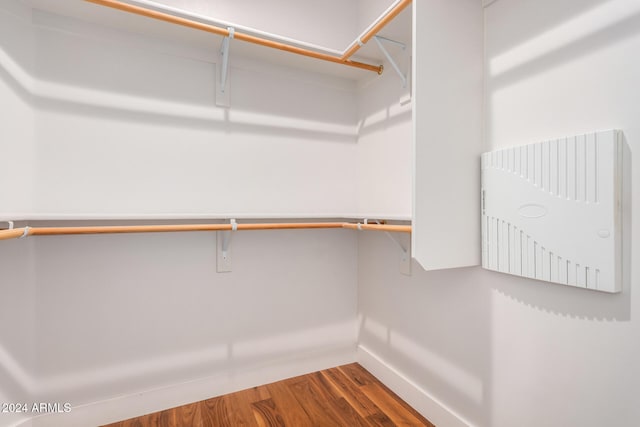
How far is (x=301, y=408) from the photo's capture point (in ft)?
5.04

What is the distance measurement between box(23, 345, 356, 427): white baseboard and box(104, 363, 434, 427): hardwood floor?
33mm

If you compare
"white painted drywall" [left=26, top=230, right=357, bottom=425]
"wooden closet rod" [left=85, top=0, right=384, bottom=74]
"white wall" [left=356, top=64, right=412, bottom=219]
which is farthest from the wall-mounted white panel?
"white painted drywall" [left=26, top=230, right=357, bottom=425]

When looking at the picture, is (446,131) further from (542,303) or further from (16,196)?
(16,196)

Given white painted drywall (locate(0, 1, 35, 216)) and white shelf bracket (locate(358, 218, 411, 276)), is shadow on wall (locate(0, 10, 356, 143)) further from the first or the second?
white shelf bracket (locate(358, 218, 411, 276))

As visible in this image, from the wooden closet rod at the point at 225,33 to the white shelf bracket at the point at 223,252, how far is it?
0.95m

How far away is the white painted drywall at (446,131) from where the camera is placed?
1.08m

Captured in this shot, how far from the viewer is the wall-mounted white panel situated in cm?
82

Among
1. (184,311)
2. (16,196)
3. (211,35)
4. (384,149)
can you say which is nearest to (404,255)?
(384,149)

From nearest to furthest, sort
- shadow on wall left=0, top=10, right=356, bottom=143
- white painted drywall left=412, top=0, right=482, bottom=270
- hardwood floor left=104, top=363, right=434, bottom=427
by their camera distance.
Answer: white painted drywall left=412, top=0, right=482, bottom=270 → shadow on wall left=0, top=10, right=356, bottom=143 → hardwood floor left=104, top=363, right=434, bottom=427

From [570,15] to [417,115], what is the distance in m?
0.52

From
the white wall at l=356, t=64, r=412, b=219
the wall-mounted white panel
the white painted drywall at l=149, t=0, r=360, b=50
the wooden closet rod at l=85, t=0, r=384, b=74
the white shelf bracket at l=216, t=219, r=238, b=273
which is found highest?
the white painted drywall at l=149, t=0, r=360, b=50

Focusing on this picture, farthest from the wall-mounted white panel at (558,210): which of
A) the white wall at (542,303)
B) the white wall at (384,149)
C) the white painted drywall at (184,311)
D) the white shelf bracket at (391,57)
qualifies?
the white painted drywall at (184,311)

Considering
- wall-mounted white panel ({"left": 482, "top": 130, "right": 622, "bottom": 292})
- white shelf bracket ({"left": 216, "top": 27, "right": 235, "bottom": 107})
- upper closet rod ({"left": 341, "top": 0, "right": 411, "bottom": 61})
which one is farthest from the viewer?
white shelf bracket ({"left": 216, "top": 27, "right": 235, "bottom": 107})

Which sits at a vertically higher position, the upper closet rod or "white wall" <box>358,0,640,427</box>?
the upper closet rod
